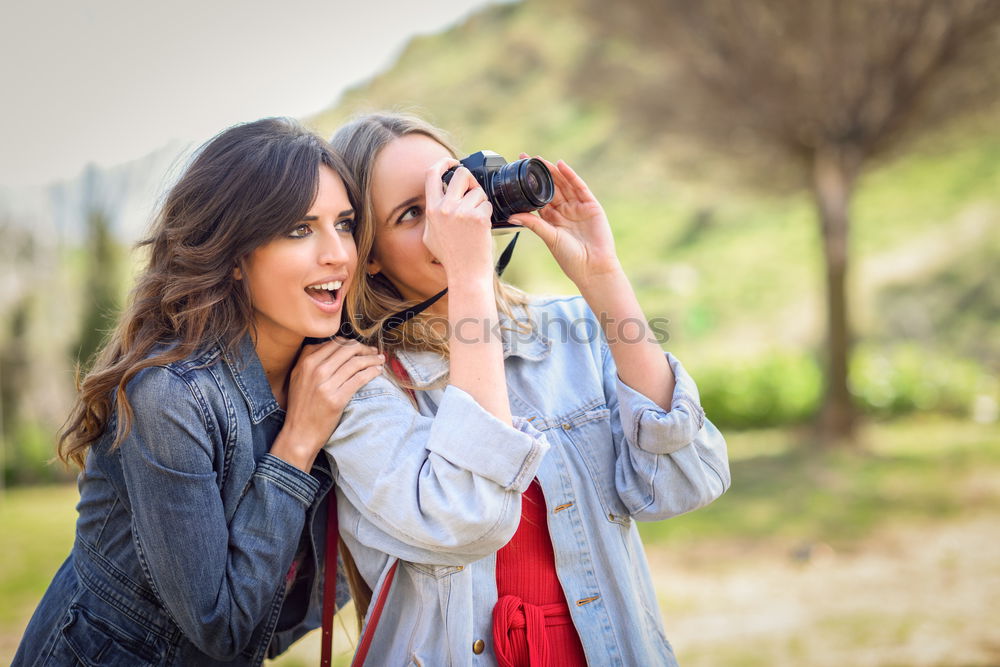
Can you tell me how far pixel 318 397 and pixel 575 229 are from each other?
688 millimetres

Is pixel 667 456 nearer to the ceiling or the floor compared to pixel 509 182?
nearer to the floor

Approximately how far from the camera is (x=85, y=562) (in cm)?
167

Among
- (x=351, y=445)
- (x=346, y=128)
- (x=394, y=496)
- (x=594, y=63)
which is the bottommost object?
(x=394, y=496)

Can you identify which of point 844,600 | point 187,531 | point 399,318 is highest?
point 399,318

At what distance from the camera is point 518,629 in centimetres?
155

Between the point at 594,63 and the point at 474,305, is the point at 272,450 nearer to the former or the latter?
the point at 474,305

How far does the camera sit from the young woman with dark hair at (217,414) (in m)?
Answer: 1.47

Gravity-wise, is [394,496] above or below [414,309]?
below

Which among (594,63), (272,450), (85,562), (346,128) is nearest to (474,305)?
(272,450)

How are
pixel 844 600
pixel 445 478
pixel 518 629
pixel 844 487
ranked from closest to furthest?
pixel 445 478 → pixel 518 629 → pixel 844 600 → pixel 844 487

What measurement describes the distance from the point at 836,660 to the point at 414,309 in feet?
9.13

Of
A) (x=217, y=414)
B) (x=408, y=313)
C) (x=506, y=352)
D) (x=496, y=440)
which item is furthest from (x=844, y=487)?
(x=217, y=414)

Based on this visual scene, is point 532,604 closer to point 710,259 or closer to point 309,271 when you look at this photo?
point 309,271

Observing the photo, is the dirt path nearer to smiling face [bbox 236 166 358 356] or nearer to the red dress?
the red dress
